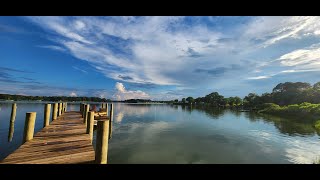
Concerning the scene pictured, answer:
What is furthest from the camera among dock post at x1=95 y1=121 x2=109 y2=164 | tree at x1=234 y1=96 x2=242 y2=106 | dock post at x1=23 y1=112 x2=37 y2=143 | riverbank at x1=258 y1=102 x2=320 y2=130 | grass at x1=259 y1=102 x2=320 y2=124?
tree at x1=234 y1=96 x2=242 y2=106

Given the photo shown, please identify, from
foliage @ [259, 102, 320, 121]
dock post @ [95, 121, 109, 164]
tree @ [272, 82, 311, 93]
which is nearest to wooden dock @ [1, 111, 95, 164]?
dock post @ [95, 121, 109, 164]

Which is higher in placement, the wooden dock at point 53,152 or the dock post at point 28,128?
the dock post at point 28,128

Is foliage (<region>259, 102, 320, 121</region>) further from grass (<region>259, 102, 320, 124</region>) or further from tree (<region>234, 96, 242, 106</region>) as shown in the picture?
tree (<region>234, 96, 242, 106</region>)

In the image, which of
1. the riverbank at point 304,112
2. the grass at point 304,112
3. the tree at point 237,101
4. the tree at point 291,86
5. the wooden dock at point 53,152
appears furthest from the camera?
the tree at point 237,101

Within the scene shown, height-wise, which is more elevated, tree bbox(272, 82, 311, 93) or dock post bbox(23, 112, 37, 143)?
tree bbox(272, 82, 311, 93)

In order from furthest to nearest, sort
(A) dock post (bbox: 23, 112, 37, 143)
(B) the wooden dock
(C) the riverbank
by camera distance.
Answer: (C) the riverbank < (A) dock post (bbox: 23, 112, 37, 143) < (B) the wooden dock

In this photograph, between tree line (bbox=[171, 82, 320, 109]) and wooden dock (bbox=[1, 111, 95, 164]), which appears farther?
tree line (bbox=[171, 82, 320, 109])

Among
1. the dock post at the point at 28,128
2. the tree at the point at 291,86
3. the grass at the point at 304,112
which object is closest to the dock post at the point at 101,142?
the dock post at the point at 28,128

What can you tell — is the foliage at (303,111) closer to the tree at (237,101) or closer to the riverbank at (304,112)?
the riverbank at (304,112)

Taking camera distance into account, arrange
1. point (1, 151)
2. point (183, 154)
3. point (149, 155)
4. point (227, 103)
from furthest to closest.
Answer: point (227, 103) → point (183, 154) → point (149, 155) → point (1, 151)
